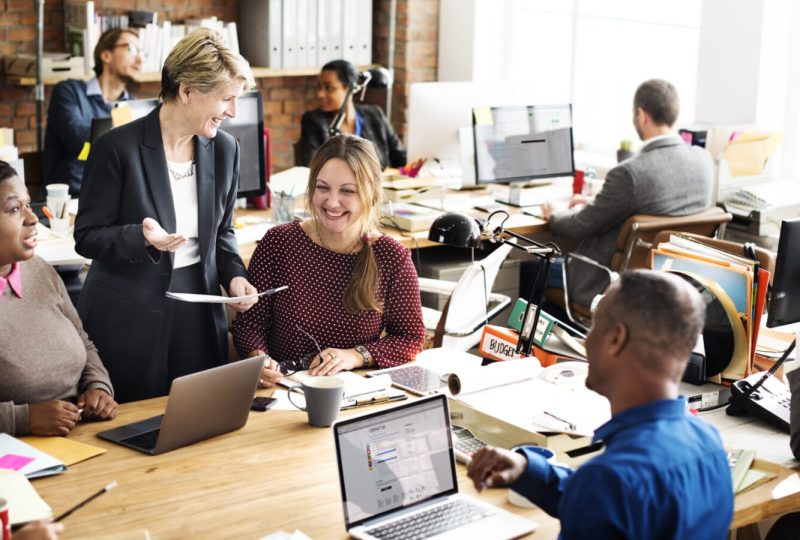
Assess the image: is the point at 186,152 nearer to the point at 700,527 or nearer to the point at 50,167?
the point at 700,527

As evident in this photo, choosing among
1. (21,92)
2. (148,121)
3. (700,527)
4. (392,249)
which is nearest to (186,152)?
(148,121)

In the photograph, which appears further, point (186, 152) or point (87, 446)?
point (186, 152)

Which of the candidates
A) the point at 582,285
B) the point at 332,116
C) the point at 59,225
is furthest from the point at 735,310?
the point at 332,116

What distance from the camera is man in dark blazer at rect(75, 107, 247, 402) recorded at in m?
2.75

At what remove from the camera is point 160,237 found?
104 inches

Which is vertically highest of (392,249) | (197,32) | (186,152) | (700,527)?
(197,32)

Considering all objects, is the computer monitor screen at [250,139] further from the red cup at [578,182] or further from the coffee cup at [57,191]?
A: the red cup at [578,182]

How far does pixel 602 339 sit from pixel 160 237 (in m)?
1.32

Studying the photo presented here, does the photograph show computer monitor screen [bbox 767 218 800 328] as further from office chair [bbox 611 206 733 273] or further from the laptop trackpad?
the laptop trackpad

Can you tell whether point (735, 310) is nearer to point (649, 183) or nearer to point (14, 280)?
point (649, 183)

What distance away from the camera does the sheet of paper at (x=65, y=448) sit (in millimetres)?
2213

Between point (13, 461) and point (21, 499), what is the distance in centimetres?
21

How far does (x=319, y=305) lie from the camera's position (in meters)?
2.90

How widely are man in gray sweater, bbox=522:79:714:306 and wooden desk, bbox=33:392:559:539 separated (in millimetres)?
2365
